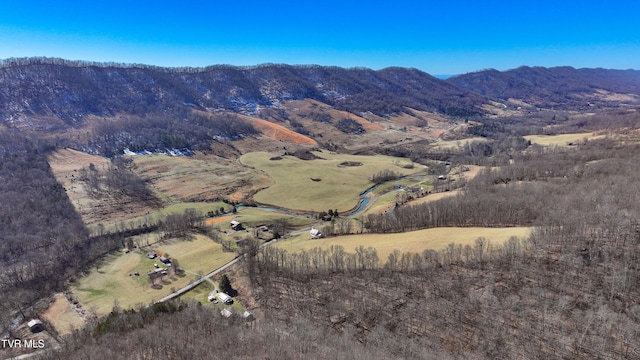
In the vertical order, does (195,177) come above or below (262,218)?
above

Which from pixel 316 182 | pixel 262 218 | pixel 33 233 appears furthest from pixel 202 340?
pixel 316 182

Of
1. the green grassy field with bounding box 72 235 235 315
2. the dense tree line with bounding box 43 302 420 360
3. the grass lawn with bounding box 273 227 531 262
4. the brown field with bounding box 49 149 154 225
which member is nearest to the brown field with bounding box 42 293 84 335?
the green grassy field with bounding box 72 235 235 315

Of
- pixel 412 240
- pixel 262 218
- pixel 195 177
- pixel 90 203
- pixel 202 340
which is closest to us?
pixel 202 340

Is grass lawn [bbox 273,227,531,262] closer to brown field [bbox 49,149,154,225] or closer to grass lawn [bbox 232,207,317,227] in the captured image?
grass lawn [bbox 232,207,317,227]

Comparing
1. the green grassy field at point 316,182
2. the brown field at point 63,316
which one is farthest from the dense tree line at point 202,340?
the green grassy field at point 316,182

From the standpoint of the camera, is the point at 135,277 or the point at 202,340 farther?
the point at 135,277

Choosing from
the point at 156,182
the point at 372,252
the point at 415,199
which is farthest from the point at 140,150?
the point at 372,252

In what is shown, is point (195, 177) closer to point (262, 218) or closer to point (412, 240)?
point (262, 218)

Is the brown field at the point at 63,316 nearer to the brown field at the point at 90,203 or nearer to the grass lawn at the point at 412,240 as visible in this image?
the grass lawn at the point at 412,240
